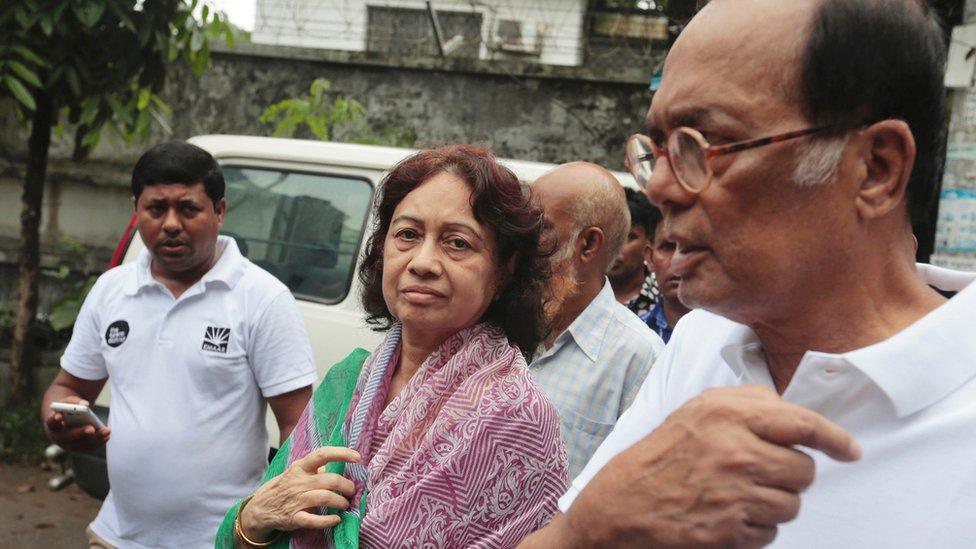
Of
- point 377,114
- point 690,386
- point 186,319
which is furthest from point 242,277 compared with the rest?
point 377,114

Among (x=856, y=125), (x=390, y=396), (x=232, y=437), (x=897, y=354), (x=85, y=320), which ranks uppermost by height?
(x=856, y=125)

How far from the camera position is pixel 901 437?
45.0 inches

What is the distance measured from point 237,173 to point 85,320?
1652 millimetres

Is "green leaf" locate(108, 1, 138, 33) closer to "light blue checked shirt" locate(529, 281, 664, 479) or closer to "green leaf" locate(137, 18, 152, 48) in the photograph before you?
"green leaf" locate(137, 18, 152, 48)

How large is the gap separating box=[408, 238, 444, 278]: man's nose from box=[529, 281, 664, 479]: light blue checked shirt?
2.37 ft

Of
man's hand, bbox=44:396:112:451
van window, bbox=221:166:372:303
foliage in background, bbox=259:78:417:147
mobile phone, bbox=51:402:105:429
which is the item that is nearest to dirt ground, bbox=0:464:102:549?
van window, bbox=221:166:372:303

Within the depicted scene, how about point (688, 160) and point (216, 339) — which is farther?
point (216, 339)

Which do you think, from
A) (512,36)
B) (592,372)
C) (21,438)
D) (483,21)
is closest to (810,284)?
(592,372)

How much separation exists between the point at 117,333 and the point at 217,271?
384 millimetres

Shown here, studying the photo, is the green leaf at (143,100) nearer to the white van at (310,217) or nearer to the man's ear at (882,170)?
the white van at (310,217)

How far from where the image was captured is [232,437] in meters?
3.15

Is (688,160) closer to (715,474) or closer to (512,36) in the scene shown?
(715,474)

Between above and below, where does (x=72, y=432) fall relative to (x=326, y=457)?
below

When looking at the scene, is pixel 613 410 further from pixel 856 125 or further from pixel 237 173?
pixel 237 173
